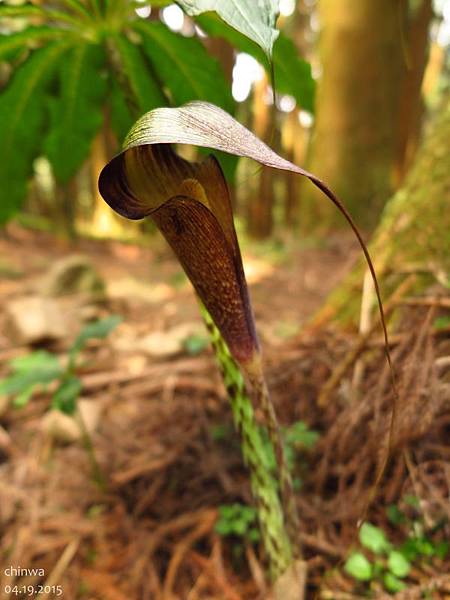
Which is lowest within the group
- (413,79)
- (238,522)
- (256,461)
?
(238,522)

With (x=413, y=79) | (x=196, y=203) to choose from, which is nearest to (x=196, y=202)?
(x=196, y=203)

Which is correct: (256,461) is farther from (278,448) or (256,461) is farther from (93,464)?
(93,464)

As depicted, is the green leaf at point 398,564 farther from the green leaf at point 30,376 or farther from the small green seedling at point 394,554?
the green leaf at point 30,376

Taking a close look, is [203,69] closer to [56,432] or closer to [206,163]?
[206,163]

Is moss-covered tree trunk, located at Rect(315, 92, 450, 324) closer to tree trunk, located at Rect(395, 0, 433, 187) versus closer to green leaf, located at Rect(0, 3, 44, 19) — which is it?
green leaf, located at Rect(0, 3, 44, 19)

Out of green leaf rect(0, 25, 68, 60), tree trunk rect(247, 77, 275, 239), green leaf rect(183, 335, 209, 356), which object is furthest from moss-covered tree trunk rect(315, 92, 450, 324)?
tree trunk rect(247, 77, 275, 239)

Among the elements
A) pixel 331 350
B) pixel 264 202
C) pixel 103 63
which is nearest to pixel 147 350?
pixel 331 350
